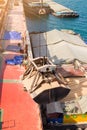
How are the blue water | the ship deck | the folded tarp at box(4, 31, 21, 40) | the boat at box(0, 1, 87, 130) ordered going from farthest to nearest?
the blue water < the folded tarp at box(4, 31, 21, 40) < the ship deck < the boat at box(0, 1, 87, 130)

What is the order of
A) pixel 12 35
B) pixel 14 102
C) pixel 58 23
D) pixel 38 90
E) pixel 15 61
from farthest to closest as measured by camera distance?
pixel 58 23 < pixel 12 35 < pixel 15 61 < pixel 14 102 < pixel 38 90

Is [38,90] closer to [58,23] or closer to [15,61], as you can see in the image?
[15,61]

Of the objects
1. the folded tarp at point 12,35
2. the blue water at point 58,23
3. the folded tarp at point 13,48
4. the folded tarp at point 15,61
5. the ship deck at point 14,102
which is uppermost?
the blue water at point 58,23

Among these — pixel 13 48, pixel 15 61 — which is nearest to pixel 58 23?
pixel 13 48

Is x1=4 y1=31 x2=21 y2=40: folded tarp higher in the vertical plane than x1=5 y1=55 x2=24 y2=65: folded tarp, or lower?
higher

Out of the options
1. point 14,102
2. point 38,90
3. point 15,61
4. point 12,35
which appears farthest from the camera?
point 12,35

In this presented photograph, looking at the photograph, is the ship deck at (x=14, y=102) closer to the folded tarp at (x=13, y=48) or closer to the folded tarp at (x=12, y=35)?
the folded tarp at (x=13, y=48)

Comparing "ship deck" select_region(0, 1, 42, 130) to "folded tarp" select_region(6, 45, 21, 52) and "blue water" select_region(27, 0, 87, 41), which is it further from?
"blue water" select_region(27, 0, 87, 41)

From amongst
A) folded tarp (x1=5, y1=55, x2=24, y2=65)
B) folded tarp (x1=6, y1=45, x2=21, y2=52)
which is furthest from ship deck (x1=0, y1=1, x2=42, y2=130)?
folded tarp (x1=6, y1=45, x2=21, y2=52)

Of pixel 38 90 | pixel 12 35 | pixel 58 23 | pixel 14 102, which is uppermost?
pixel 58 23

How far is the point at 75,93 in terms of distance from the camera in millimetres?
35500

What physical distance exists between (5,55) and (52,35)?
14095mm

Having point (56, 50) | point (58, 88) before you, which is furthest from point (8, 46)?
point (58, 88)

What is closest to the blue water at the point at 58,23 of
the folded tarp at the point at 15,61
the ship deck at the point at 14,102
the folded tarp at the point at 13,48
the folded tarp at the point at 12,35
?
the folded tarp at the point at 12,35
